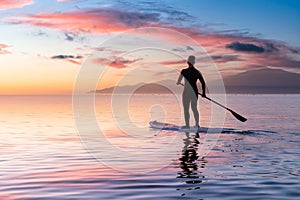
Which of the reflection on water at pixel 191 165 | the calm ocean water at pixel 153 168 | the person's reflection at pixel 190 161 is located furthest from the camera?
the person's reflection at pixel 190 161

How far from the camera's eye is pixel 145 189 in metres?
9.88

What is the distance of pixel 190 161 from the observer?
14070 mm

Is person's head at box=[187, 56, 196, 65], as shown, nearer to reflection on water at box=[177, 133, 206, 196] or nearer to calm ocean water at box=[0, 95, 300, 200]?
calm ocean water at box=[0, 95, 300, 200]

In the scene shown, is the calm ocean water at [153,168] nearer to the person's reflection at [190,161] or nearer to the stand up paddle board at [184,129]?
the person's reflection at [190,161]

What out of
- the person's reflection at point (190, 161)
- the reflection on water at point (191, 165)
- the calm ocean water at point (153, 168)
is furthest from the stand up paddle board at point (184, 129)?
the reflection on water at point (191, 165)

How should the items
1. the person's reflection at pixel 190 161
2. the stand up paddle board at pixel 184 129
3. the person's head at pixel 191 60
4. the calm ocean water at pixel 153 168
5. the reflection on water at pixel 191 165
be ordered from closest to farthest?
the calm ocean water at pixel 153 168
the reflection on water at pixel 191 165
the person's reflection at pixel 190 161
the person's head at pixel 191 60
the stand up paddle board at pixel 184 129

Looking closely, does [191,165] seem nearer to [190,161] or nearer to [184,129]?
[190,161]

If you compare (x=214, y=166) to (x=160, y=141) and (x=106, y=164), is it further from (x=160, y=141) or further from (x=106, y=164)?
(x=160, y=141)

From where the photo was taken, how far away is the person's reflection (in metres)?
11.2

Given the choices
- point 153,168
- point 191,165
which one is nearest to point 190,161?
point 191,165

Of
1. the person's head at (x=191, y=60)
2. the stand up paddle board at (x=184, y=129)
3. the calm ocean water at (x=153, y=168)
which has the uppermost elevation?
the person's head at (x=191, y=60)

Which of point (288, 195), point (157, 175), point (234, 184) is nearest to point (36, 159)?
point (157, 175)

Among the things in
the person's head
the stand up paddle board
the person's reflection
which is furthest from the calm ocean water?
the person's head

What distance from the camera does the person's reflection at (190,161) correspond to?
36.6ft
